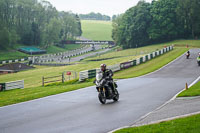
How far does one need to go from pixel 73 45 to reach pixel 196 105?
13493cm

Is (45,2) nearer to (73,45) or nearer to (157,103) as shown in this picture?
(73,45)

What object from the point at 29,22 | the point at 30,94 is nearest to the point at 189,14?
the point at 29,22

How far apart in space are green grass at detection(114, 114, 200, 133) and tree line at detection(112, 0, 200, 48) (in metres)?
89.9

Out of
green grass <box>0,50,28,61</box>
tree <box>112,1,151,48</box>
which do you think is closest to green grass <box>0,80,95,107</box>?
green grass <box>0,50,28,61</box>

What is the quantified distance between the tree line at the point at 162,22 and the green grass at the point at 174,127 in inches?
3538

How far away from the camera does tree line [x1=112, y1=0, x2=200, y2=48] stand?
98.4 metres

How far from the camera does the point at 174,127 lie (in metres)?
9.33

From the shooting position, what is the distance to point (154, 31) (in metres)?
98.7

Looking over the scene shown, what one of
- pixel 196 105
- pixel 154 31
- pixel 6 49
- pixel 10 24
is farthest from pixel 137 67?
pixel 10 24

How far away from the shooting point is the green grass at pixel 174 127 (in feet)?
29.5

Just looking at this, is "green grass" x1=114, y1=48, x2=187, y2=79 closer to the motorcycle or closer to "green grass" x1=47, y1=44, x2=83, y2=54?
the motorcycle

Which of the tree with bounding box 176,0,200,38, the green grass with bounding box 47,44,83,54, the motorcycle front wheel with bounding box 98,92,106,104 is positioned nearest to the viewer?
the motorcycle front wheel with bounding box 98,92,106,104

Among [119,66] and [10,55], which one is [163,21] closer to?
[10,55]

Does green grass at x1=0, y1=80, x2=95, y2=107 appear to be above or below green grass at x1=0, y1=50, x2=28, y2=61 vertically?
above
